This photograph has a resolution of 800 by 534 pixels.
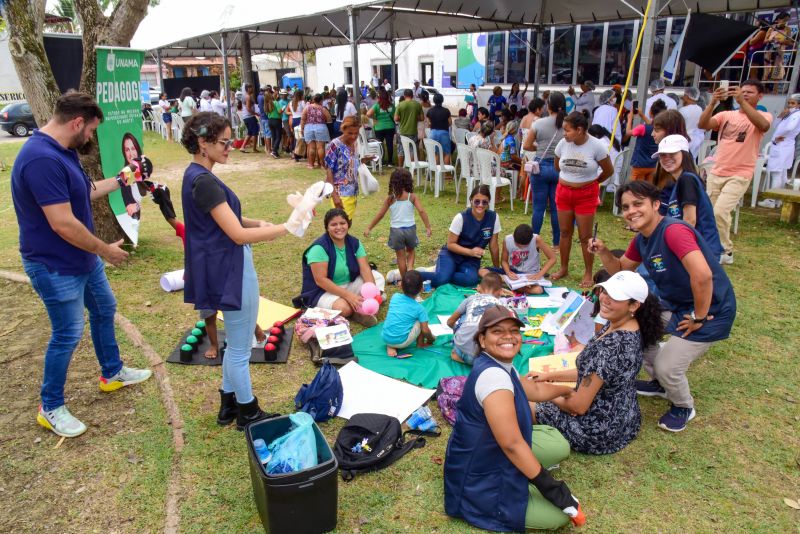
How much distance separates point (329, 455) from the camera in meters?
2.55

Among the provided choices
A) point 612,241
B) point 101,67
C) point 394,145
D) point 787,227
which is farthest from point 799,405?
point 394,145

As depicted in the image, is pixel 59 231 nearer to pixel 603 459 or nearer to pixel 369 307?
pixel 369 307

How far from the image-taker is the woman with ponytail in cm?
624

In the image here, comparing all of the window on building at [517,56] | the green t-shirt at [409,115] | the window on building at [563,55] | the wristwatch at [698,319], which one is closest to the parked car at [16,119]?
the green t-shirt at [409,115]

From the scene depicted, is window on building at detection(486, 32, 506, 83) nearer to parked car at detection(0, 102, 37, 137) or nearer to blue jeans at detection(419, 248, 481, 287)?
blue jeans at detection(419, 248, 481, 287)

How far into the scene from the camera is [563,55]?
1744cm

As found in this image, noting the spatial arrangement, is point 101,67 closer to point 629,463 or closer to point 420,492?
point 420,492

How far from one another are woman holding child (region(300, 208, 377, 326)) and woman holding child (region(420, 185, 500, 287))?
38.0 inches

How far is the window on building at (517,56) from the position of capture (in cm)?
1845

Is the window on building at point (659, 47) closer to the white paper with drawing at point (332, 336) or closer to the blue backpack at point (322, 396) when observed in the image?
the white paper with drawing at point (332, 336)

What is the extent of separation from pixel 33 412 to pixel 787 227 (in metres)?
8.83

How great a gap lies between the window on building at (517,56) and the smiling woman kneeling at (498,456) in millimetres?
17701

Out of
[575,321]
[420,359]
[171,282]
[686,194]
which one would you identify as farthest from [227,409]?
[686,194]

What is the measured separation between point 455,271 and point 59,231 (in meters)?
3.74
